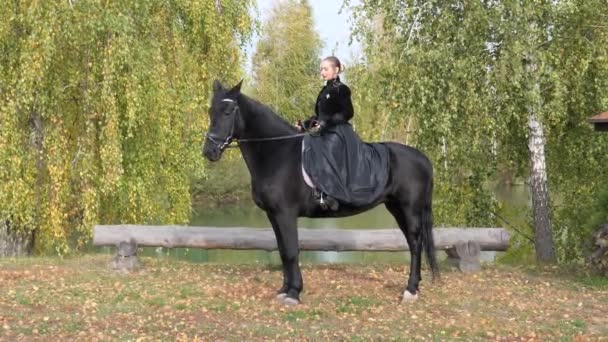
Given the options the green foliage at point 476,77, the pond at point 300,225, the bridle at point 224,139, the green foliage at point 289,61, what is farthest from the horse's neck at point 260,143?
the green foliage at point 289,61

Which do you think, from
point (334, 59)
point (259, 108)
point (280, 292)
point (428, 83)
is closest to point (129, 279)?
point (280, 292)

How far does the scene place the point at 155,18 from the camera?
12.5m

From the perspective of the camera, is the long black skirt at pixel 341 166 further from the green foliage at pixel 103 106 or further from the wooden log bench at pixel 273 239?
the green foliage at pixel 103 106

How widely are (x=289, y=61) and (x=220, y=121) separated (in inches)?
1283

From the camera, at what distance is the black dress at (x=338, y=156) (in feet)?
23.7

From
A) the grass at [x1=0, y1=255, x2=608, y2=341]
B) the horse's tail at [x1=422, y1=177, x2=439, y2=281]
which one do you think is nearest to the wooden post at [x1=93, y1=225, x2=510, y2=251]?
the grass at [x1=0, y1=255, x2=608, y2=341]

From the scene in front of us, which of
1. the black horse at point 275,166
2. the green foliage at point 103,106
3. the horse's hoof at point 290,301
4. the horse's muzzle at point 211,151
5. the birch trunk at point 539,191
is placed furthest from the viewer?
the birch trunk at point 539,191

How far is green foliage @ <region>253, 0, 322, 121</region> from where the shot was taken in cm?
3659

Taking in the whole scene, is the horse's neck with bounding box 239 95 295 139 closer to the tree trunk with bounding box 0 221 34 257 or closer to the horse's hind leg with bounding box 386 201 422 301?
the horse's hind leg with bounding box 386 201 422 301

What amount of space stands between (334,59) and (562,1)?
16.0 ft

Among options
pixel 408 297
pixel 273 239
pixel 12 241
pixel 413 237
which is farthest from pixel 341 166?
pixel 12 241

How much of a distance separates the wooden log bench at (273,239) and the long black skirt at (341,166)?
2.08 m

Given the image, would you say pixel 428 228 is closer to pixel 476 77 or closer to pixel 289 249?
pixel 289 249

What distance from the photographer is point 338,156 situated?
727 cm
